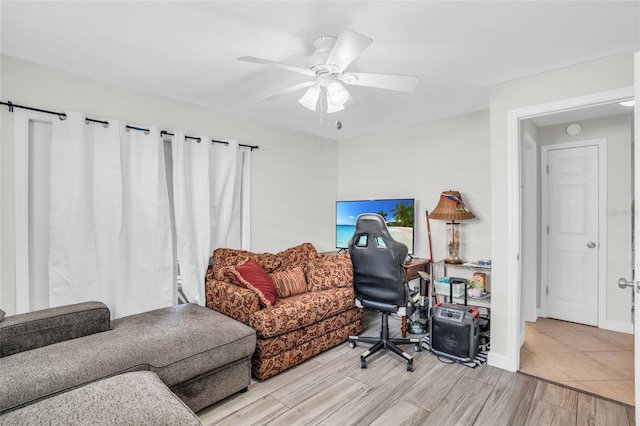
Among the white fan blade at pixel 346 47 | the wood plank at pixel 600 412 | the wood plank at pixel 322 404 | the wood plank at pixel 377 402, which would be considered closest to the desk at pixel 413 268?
the wood plank at pixel 377 402

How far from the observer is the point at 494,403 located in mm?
2158

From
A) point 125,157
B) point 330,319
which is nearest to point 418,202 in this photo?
point 330,319

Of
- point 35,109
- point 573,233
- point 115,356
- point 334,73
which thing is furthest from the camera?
point 573,233

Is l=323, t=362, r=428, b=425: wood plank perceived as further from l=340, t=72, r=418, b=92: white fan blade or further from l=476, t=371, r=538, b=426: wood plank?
l=340, t=72, r=418, b=92: white fan blade

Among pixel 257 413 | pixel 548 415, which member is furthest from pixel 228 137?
pixel 548 415

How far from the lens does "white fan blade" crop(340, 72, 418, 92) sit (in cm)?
191

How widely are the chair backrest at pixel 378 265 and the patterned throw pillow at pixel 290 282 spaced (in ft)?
2.39

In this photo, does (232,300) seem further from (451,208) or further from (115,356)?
(451,208)

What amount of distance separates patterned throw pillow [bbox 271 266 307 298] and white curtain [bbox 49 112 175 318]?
3.23ft

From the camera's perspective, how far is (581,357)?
9.26 feet

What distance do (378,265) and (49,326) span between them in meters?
2.29

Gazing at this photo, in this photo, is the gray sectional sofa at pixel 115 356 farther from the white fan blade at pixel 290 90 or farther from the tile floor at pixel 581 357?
the tile floor at pixel 581 357

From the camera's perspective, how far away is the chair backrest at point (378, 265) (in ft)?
8.50

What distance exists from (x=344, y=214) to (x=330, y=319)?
1.76m
